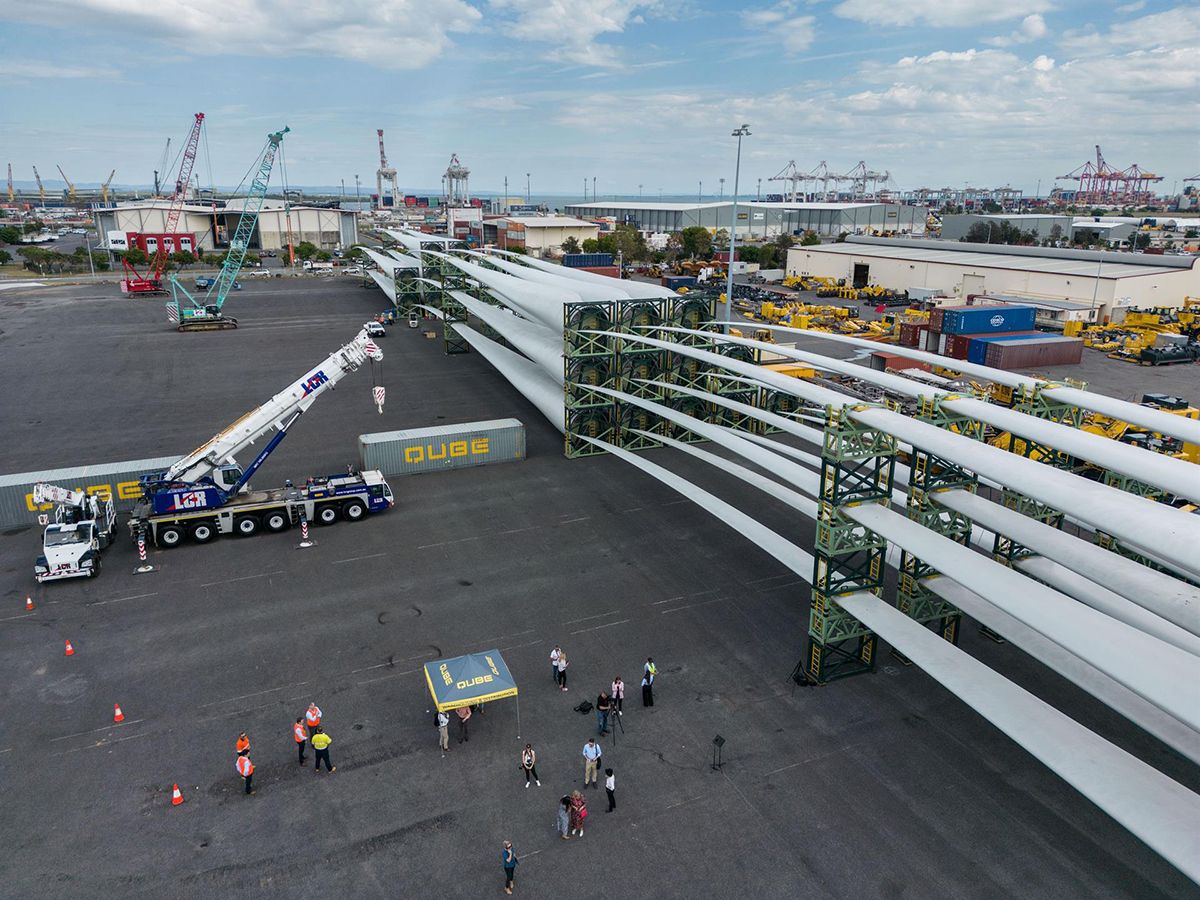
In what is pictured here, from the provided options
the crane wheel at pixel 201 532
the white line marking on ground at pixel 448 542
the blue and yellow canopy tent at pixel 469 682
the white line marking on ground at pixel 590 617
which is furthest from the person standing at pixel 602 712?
the crane wheel at pixel 201 532

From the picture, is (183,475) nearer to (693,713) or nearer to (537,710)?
(537,710)

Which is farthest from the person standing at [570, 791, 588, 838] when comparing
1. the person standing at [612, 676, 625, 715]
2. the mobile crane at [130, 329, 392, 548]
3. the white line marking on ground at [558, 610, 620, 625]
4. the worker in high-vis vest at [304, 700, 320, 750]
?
the mobile crane at [130, 329, 392, 548]

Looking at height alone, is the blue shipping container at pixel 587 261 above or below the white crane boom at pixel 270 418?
above

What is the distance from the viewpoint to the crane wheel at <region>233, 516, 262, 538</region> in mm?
32125

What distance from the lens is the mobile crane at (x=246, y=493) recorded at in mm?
30938

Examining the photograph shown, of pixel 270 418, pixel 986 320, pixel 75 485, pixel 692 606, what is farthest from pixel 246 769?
pixel 986 320

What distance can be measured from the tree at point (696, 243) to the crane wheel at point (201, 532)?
11566cm

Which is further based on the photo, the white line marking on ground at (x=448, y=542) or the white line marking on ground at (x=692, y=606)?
the white line marking on ground at (x=448, y=542)

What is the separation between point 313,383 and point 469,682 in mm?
18749

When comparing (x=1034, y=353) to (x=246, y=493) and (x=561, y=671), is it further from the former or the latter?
(x=246, y=493)

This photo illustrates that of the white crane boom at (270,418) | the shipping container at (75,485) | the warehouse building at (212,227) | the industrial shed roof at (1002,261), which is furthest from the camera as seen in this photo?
the warehouse building at (212,227)

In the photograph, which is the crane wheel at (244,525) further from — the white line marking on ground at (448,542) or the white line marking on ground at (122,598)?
the white line marking on ground at (448,542)

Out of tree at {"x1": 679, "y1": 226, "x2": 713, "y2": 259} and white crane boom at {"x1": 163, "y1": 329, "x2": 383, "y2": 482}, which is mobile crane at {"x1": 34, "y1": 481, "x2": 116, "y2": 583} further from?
tree at {"x1": 679, "y1": 226, "x2": 713, "y2": 259}

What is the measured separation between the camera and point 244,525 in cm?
3219
